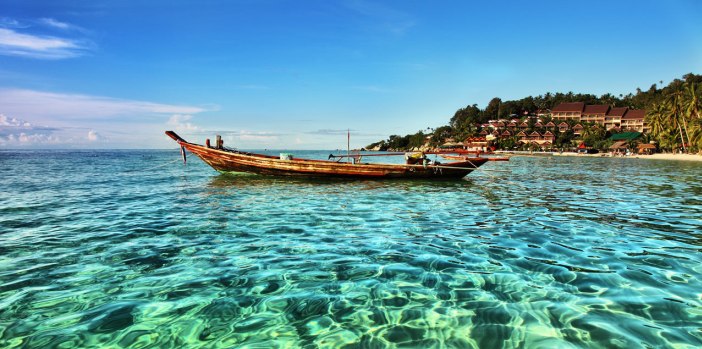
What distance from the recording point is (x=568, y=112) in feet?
396

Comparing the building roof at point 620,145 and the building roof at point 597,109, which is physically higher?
the building roof at point 597,109

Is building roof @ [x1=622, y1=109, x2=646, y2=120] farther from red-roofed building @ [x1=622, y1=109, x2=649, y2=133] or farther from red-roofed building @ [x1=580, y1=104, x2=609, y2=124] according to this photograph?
red-roofed building @ [x1=580, y1=104, x2=609, y2=124]

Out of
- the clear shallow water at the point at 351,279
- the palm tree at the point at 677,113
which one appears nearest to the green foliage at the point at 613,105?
the palm tree at the point at 677,113

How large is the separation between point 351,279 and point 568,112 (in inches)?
5474

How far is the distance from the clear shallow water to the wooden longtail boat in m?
9.94

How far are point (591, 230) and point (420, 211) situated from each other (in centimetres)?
490

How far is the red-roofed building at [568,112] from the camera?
11912cm

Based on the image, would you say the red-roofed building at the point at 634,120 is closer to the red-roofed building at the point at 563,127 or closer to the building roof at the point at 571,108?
the building roof at the point at 571,108

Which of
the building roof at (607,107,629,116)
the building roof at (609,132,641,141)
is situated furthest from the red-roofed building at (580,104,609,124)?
the building roof at (609,132,641,141)

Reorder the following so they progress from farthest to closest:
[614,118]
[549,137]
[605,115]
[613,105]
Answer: [613,105]
[605,115]
[614,118]
[549,137]

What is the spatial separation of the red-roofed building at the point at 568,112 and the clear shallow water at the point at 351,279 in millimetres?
126702

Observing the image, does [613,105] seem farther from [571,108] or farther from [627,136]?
[627,136]

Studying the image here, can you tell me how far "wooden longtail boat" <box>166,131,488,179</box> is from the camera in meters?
21.8

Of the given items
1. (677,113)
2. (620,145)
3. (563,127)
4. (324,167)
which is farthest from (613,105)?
(324,167)
